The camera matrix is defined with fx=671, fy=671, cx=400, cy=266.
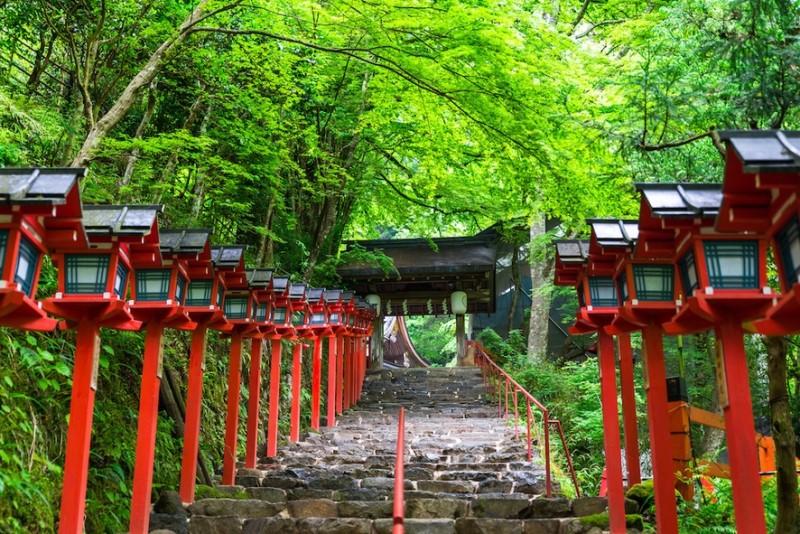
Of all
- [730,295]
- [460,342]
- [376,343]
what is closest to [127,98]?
[730,295]

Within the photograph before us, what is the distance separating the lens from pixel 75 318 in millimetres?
5426

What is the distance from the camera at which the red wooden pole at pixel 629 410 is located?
7212mm

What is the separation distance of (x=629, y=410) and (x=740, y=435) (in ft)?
9.48

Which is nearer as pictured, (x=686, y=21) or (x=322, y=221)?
(x=686, y=21)

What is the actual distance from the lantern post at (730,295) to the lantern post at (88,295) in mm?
4115

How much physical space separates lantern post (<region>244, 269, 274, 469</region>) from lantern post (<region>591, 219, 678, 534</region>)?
15.4ft

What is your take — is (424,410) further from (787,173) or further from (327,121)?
(787,173)

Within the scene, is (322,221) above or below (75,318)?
above

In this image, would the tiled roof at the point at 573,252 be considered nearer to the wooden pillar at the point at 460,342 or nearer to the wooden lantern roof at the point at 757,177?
the wooden lantern roof at the point at 757,177

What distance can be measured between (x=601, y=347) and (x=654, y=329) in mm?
1242

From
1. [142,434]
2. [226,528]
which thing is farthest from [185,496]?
[142,434]

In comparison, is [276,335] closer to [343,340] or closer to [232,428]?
[232,428]


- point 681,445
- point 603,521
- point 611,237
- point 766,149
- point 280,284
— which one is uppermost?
point 280,284

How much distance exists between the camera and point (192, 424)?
24.6ft
